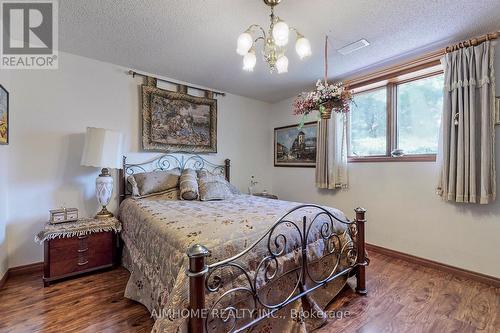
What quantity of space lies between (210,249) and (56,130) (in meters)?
2.60

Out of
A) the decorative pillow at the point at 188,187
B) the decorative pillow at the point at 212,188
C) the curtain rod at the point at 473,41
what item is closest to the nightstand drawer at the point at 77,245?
the decorative pillow at the point at 188,187

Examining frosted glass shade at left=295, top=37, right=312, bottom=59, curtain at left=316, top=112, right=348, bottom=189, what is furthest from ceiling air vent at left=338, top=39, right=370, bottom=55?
frosted glass shade at left=295, top=37, right=312, bottom=59

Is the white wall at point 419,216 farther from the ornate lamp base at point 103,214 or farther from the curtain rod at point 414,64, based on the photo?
the ornate lamp base at point 103,214

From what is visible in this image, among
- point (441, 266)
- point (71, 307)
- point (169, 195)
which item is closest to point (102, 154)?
point (169, 195)

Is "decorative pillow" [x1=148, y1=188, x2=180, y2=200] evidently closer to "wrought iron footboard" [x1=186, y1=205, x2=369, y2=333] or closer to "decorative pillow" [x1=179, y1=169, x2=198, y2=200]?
"decorative pillow" [x1=179, y1=169, x2=198, y2=200]

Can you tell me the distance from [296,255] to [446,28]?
253cm

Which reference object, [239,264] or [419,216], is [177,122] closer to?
[239,264]

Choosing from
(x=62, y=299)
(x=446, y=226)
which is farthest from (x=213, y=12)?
(x=446, y=226)

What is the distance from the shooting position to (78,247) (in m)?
2.40

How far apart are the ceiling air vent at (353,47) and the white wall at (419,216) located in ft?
4.17

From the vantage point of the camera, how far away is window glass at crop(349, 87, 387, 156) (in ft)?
10.7

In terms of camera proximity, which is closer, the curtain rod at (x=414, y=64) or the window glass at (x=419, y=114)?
the curtain rod at (x=414, y=64)

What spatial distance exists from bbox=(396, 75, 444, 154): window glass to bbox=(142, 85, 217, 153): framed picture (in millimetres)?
2743

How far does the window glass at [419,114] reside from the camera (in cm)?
279
